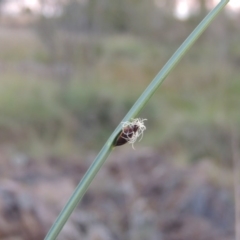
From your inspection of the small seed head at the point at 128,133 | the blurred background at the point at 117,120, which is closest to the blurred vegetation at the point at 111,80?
the blurred background at the point at 117,120

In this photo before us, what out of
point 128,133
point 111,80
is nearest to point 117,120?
point 111,80

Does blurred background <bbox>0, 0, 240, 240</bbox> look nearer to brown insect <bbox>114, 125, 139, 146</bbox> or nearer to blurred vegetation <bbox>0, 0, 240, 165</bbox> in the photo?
blurred vegetation <bbox>0, 0, 240, 165</bbox>

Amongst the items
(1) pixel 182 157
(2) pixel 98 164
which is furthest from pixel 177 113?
(2) pixel 98 164

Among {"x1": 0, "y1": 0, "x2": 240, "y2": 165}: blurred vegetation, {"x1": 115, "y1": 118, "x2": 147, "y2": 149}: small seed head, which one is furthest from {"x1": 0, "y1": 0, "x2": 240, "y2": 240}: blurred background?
{"x1": 115, "y1": 118, "x2": 147, "y2": 149}: small seed head

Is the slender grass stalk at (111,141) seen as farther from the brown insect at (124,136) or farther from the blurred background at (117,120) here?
the blurred background at (117,120)

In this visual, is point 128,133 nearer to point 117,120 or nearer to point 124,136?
point 124,136

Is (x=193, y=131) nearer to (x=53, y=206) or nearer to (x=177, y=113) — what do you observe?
(x=177, y=113)
